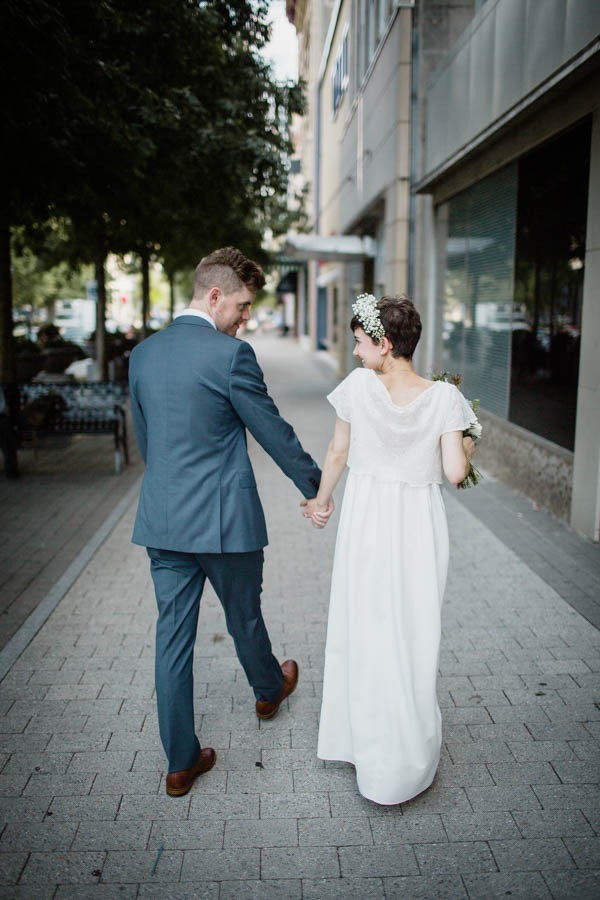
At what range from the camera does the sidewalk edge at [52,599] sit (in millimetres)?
4602

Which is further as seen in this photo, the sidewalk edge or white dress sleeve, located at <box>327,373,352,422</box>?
the sidewalk edge

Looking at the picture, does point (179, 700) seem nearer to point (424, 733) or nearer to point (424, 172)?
point (424, 733)

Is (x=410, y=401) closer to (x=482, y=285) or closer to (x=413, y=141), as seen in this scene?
(x=482, y=285)

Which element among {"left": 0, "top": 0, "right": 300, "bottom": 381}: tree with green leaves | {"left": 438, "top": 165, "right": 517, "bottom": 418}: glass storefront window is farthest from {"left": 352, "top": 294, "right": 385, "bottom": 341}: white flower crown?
{"left": 438, "top": 165, "right": 517, "bottom": 418}: glass storefront window

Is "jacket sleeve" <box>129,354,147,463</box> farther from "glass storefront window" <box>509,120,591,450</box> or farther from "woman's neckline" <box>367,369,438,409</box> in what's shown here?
"glass storefront window" <box>509,120,591,450</box>

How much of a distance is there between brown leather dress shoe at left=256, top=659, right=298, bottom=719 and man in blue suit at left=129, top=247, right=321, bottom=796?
530 millimetres

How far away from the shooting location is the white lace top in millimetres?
3037

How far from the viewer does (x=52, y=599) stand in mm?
5457

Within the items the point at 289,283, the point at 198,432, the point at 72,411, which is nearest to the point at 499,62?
the point at 72,411

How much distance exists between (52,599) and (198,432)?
288 cm

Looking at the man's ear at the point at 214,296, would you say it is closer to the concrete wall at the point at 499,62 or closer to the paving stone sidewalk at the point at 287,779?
the paving stone sidewalk at the point at 287,779

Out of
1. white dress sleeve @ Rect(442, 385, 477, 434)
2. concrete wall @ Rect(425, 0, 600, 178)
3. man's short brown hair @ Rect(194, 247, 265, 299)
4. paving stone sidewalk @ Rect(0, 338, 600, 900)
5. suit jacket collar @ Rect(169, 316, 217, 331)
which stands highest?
concrete wall @ Rect(425, 0, 600, 178)

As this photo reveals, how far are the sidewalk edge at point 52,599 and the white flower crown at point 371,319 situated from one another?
2.73 m

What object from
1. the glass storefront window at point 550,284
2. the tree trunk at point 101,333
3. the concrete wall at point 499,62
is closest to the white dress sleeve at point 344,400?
the concrete wall at point 499,62
